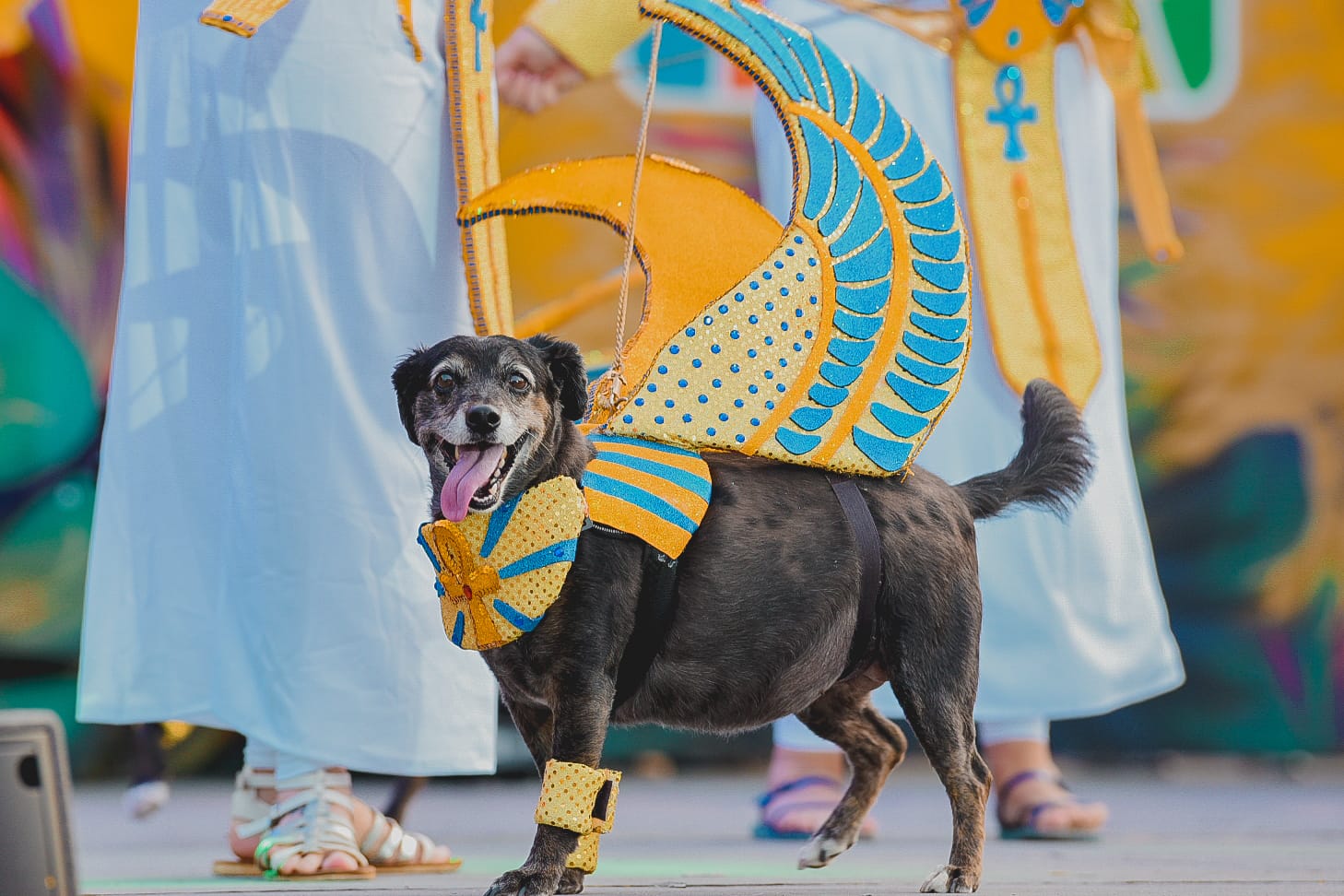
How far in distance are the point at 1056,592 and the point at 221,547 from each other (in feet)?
4.85

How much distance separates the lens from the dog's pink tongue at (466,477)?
1.70 meters

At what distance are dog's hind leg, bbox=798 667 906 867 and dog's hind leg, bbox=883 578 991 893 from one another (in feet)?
0.60

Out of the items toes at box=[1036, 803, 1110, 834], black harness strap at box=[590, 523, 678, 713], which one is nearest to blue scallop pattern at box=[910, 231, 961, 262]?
black harness strap at box=[590, 523, 678, 713]

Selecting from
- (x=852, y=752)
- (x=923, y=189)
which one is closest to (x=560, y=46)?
(x=923, y=189)

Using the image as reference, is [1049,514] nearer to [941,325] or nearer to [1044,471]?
[1044,471]

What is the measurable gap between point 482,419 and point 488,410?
1 centimetres

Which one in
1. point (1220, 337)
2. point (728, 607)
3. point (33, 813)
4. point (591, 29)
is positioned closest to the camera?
point (33, 813)

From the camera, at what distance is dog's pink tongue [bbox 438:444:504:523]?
5.59ft

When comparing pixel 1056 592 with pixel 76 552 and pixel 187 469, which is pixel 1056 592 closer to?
pixel 187 469

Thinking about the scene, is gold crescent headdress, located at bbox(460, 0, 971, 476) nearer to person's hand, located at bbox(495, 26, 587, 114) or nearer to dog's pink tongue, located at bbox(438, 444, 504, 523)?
dog's pink tongue, located at bbox(438, 444, 504, 523)

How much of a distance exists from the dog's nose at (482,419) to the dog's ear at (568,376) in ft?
0.53

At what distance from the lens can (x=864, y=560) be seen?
1846mm

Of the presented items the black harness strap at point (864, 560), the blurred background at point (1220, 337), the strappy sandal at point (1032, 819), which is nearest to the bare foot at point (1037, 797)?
the strappy sandal at point (1032, 819)

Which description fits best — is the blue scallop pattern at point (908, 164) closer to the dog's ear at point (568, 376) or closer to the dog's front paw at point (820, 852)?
the dog's ear at point (568, 376)
